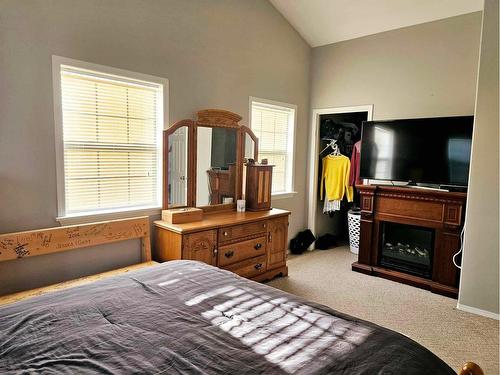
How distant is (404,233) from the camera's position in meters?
4.05

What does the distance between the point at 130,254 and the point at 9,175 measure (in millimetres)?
1144

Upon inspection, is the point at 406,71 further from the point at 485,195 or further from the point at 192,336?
the point at 192,336

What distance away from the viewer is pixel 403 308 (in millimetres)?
3195

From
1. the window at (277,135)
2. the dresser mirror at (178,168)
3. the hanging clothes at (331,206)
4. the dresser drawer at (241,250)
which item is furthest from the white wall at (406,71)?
the dresser mirror at (178,168)

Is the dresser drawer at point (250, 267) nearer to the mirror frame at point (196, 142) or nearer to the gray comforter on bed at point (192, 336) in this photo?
the mirror frame at point (196, 142)

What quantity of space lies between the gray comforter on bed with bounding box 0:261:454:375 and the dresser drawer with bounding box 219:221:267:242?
137cm

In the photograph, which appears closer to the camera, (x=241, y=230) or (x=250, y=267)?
(x=241, y=230)

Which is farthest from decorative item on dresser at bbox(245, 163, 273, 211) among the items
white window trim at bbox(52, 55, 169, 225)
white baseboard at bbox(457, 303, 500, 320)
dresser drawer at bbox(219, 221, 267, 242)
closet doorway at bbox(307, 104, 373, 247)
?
white baseboard at bbox(457, 303, 500, 320)

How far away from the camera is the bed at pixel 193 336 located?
1.18 meters

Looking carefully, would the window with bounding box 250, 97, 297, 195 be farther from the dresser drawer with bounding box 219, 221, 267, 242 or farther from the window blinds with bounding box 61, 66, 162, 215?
the window blinds with bounding box 61, 66, 162, 215

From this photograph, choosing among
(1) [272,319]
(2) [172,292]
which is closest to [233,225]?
(2) [172,292]

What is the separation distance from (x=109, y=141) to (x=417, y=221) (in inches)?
130

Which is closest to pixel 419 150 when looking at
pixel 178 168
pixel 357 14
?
pixel 357 14

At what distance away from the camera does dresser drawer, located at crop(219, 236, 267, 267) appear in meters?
3.21
